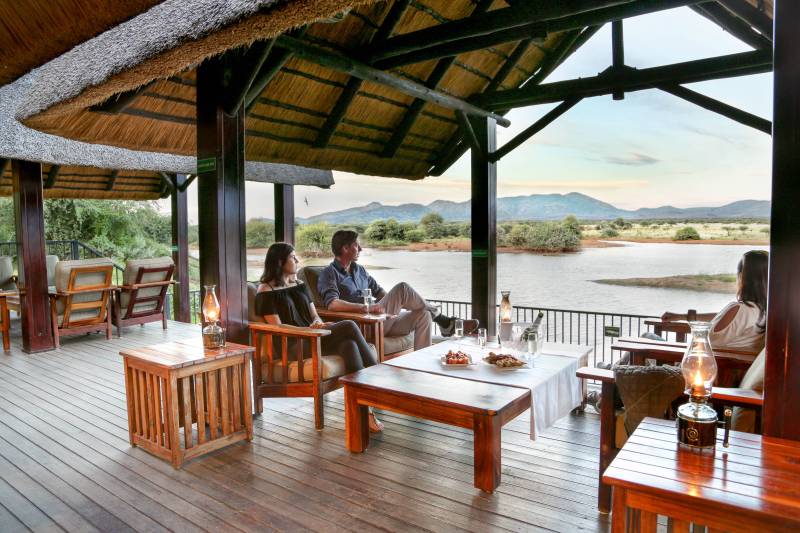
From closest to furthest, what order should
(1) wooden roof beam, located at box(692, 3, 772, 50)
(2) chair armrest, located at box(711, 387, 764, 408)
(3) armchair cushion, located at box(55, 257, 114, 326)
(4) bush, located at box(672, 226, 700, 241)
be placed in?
(2) chair armrest, located at box(711, 387, 764, 408)
(1) wooden roof beam, located at box(692, 3, 772, 50)
(3) armchair cushion, located at box(55, 257, 114, 326)
(4) bush, located at box(672, 226, 700, 241)

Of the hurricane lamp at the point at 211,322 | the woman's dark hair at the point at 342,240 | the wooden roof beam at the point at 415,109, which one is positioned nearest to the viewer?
the hurricane lamp at the point at 211,322

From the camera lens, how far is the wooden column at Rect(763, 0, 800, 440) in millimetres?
1554

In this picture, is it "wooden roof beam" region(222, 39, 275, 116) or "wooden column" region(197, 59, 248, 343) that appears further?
"wooden column" region(197, 59, 248, 343)

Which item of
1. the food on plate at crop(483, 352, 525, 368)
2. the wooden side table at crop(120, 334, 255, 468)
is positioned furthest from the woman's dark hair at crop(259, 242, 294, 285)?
the food on plate at crop(483, 352, 525, 368)

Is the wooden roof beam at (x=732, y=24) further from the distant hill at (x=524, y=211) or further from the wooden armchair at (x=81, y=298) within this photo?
the distant hill at (x=524, y=211)

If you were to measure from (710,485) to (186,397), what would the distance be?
8.41 feet

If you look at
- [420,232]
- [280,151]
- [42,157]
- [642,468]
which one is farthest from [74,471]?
[420,232]

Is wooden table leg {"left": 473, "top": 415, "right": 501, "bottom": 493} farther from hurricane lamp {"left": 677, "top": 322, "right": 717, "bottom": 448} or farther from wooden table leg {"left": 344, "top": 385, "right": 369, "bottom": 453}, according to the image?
hurricane lamp {"left": 677, "top": 322, "right": 717, "bottom": 448}

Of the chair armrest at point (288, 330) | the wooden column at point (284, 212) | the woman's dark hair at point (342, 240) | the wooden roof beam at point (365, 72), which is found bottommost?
the chair armrest at point (288, 330)

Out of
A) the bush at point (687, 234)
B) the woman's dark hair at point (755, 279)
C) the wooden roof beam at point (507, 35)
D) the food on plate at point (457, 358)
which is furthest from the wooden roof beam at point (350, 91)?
the bush at point (687, 234)

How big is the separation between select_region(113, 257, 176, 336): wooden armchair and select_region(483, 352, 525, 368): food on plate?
5159 millimetres

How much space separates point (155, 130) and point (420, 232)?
9.17 m

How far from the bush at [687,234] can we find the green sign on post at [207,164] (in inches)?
394

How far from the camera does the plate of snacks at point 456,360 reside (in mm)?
3323
